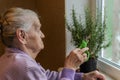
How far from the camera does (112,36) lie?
5.23ft

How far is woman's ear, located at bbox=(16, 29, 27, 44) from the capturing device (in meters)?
1.11

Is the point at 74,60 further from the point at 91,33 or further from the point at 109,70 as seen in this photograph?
the point at 109,70

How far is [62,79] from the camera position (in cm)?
112

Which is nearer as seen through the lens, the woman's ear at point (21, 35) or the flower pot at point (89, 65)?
the woman's ear at point (21, 35)

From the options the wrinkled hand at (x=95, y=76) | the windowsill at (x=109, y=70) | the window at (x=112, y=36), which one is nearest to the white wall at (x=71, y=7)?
the window at (x=112, y=36)

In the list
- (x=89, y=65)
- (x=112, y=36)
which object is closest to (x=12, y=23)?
(x=89, y=65)

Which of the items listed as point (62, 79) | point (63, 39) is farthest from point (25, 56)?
point (63, 39)

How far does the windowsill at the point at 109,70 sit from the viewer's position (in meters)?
1.54

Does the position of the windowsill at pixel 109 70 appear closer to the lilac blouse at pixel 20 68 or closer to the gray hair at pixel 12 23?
the lilac blouse at pixel 20 68

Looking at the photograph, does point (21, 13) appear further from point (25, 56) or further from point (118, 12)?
point (118, 12)

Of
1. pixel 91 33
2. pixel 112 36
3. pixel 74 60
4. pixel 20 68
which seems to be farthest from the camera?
pixel 112 36

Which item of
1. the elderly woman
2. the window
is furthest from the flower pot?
the elderly woman

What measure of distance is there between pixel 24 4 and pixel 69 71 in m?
1.09

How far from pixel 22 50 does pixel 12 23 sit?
0.12 meters
